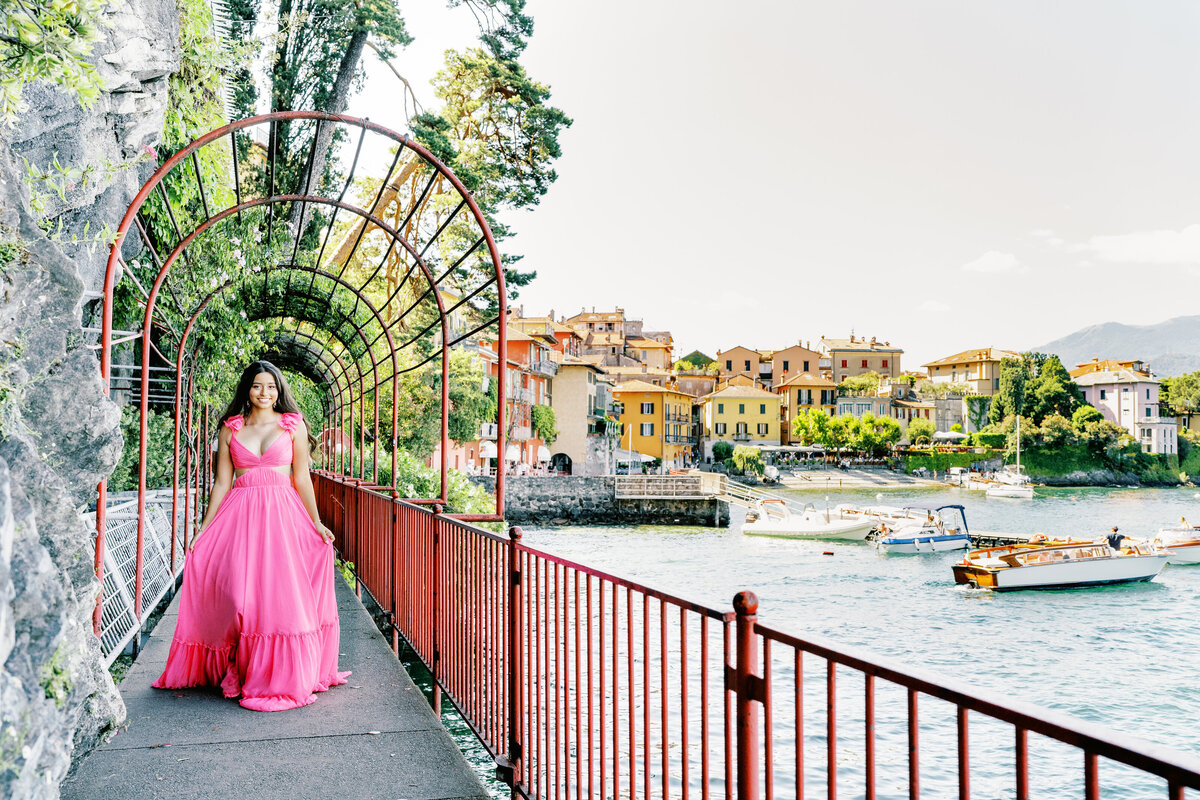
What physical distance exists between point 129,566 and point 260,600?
11.1 ft

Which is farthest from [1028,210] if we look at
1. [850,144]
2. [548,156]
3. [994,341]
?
[548,156]

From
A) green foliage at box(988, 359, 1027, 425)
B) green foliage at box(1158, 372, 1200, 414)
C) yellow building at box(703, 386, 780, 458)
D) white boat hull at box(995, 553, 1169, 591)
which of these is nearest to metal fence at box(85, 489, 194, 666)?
white boat hull at box(995, 553, 1169, 591)

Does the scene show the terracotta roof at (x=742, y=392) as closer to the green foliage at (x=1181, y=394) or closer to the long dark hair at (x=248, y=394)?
the green foliage at (x=1181, y=394)

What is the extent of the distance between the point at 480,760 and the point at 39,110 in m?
7.13

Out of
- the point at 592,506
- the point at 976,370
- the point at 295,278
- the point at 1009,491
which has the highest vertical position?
the point at 976,370

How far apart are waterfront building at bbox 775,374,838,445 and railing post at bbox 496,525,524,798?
83.3 meters

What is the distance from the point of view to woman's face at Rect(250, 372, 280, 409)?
443 centimetres

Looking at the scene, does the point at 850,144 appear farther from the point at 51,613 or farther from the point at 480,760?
the point at 51,613

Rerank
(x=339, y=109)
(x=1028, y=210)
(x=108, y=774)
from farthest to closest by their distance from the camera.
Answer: (x=1028, y=210)
(x=339, y=109)
(x=108, y=774)

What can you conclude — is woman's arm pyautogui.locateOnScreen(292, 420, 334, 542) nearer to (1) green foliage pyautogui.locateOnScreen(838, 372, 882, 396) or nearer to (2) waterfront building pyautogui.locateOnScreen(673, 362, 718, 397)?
(2) waterfront building pyautogui.locateOnScreen(673, 362, 718, 397)

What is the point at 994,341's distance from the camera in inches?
7352

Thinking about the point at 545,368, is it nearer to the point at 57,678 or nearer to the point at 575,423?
the point at 575,423

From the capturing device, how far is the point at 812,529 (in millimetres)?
36594

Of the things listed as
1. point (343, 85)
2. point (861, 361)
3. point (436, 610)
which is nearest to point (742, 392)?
point (861, 361)
